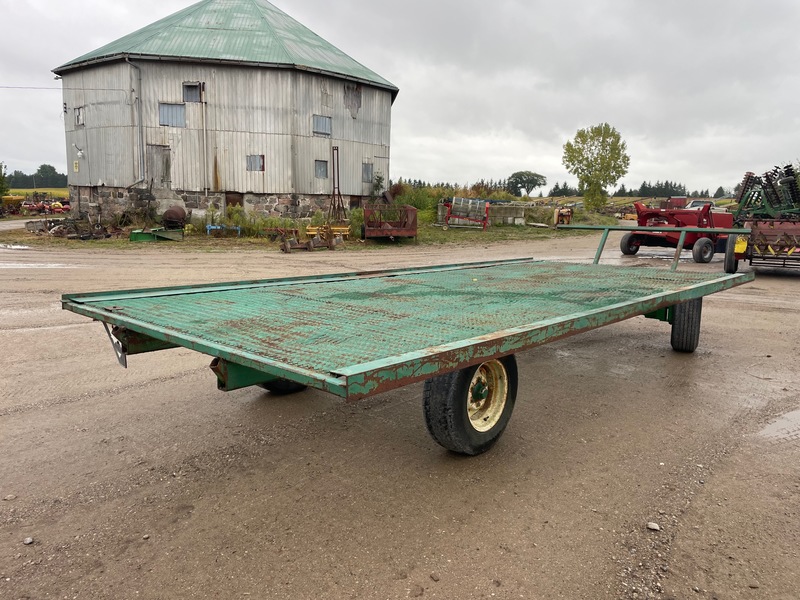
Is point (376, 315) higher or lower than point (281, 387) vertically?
higher

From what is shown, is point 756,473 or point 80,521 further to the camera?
point 756,473

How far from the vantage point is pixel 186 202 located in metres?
26.3

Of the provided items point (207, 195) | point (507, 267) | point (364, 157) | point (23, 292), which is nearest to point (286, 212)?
point (207, 195)

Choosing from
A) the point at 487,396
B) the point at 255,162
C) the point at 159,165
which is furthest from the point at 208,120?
the point at 487,396

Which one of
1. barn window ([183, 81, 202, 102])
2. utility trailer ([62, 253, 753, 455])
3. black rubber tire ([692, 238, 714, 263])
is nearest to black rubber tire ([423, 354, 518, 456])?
utility trailer ([62, 253, 753, 455])

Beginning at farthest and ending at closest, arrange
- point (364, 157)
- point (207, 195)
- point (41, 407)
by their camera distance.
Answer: point (364, 157) < point (207, 195) < point (41, 407)

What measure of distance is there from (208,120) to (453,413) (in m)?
25.9

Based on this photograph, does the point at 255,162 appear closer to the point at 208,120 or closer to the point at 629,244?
the point at 208,120

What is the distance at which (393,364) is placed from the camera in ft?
7.52

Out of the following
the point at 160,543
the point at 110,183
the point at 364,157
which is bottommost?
the point at 160,543

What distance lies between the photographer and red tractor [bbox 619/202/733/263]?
52.9 ft

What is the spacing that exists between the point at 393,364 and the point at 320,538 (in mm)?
1003

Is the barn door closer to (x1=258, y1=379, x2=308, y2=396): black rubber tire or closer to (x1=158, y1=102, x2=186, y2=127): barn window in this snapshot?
(x1=158, y1=102, x2=186, y2=127): barn window

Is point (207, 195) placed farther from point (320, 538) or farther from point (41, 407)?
point (320, 538)
